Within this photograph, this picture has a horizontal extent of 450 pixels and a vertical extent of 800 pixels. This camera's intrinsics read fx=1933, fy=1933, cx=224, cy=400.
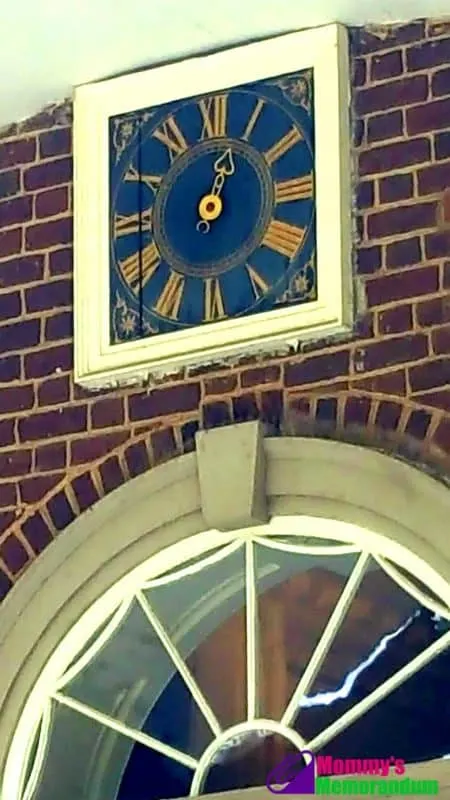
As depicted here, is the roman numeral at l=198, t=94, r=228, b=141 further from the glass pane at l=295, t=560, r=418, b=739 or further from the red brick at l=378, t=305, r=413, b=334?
the glass pane at l=295, t=560, r=418, b=739

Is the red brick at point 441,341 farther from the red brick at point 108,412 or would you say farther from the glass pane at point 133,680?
the glass pane at point 133,680

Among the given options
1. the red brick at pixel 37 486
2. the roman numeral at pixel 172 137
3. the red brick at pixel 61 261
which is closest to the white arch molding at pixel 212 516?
the red brick at pixel 37 486

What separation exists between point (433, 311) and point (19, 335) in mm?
975

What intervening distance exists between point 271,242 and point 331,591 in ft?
2.41

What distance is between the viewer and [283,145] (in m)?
4.04

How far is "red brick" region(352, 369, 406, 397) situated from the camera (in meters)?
3.79

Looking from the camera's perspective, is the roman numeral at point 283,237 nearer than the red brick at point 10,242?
Yes

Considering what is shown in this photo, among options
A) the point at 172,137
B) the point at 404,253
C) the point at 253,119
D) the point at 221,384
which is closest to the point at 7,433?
the point at 221,384

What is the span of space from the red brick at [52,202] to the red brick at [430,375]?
0.97 m

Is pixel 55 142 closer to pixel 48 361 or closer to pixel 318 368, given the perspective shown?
pixel 48 361

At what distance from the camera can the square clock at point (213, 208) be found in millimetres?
3941

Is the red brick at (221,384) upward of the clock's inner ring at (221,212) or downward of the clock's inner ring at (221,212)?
downward

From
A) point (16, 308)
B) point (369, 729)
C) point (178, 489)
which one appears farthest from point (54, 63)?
point (369, 729)

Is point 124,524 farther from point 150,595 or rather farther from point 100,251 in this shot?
point 100,251
